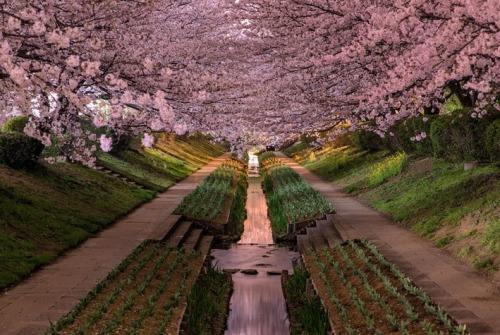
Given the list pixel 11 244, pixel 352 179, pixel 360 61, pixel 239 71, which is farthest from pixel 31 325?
pixel 352 179

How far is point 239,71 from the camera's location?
21094mm

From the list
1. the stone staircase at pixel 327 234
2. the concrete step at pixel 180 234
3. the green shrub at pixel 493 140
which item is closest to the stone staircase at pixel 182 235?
the concrete step at pixel 180 234

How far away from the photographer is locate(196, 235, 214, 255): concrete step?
18227 mm

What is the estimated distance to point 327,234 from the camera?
1747cm

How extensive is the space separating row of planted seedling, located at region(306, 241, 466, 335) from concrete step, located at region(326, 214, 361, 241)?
1996mm

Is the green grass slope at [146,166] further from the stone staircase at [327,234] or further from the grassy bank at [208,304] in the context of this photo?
the grassy bank at [208,304]

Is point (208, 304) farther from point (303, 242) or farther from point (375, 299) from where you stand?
point (303, 242)

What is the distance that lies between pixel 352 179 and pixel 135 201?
41.0ft

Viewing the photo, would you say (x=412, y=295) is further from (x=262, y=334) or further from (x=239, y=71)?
(x=239, y=71)

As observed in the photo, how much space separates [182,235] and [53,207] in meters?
3.79

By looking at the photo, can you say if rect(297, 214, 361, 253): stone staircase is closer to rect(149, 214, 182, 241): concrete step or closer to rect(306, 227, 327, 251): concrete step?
rect(306, 227, 327, 251): concrete step

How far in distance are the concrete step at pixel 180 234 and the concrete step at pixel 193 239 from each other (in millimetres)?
134

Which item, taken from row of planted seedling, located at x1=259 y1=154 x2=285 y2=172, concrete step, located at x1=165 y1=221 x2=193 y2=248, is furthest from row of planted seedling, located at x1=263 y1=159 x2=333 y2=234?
row of planted seedling, located at x1=259 y1=154 x2=285 y2=172

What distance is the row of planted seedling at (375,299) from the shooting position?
26.5 ft
